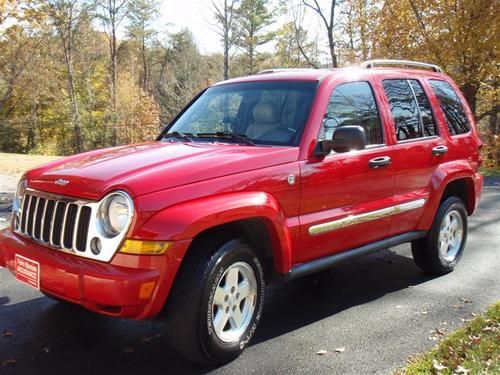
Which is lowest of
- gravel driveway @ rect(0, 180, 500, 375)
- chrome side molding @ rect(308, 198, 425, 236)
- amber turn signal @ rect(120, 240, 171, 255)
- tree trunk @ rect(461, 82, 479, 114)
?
gravel driveway @ rect(0, 180, 500, 375)

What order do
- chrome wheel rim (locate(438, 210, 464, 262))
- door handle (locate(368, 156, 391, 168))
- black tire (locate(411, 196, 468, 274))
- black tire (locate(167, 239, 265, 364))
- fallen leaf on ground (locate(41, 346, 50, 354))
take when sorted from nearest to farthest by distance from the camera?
black tire (locate(167, 239, 265, 364)) < fallen leaf on ground (locate(41, 346, 50, 354)) < door handle (locate(368, 156, 391, 168)) < black tire (locate(411, 196, 468, 274)) < chrome wheel rim (locate(438, 210, 464, 262))

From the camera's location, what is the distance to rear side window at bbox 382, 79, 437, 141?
4785 millimetres

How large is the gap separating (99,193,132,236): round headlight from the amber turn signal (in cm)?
10

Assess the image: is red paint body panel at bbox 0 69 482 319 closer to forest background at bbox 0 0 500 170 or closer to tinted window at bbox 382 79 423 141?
tinted window at bbox 382 79 423 141

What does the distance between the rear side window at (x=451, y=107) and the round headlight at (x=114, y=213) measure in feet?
12.1

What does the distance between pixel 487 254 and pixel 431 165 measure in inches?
71.1

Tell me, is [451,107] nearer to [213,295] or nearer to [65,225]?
[213,295]

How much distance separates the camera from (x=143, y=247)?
2998 mm

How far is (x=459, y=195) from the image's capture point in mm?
5797

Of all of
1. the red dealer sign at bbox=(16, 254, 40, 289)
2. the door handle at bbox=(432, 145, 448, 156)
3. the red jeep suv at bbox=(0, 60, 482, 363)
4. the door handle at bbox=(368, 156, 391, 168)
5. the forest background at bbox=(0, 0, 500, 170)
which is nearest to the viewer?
the red jeep suv at bbox=(0, 60, 482, 363)

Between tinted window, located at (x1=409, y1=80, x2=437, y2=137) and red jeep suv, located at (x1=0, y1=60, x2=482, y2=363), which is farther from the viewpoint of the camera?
tinted window, located at (x1=409, y1=80, x2=437, y2=137)

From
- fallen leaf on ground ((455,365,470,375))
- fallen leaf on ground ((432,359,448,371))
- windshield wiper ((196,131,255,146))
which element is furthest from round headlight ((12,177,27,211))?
fallen leaf on ground ((455,365,470,375))

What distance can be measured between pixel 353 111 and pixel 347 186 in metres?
0.66

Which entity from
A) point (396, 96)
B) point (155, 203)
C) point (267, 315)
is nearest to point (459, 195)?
point (396, 96)
